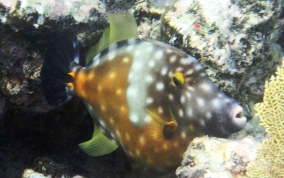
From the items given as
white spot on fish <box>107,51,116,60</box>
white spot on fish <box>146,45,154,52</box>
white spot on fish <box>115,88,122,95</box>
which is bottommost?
white spot on fish <box>115,88,122,95</box>

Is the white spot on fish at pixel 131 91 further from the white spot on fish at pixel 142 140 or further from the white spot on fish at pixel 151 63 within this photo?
the white spot on fish at pixel 142 140

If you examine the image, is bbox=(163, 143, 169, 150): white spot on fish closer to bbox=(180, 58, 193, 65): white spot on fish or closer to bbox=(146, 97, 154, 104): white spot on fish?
bbox=(146, 97, 154, 104): white spot on fish

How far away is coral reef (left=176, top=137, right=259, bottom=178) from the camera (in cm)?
206

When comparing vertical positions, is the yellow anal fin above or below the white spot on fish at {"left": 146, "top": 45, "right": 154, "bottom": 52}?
below

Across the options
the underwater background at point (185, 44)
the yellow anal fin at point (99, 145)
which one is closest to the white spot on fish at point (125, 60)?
the underwater background at point (185, 44)

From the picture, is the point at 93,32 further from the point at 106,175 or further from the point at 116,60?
the point at 106,175

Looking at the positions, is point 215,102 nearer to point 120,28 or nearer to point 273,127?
point 273,127

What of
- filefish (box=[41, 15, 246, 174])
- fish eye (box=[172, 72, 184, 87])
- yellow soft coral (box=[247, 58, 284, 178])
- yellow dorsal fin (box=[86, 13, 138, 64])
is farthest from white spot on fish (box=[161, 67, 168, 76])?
yellow soft coral (box=[247, 58, 284, 178])

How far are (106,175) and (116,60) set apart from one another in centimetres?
141

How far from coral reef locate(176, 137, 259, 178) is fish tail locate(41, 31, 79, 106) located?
1258 millimetres

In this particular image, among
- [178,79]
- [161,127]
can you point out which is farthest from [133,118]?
[178,79]

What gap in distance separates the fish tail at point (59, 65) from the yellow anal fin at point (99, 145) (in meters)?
0.46

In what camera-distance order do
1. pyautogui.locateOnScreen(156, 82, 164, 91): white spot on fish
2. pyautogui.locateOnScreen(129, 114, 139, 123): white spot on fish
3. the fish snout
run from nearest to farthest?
the fish snout → pyautogui.locateOnScreen(156, 82, 164, 91): white spot on fish → pyautogui.locateOnScreen(129, 114, 139, 123): white spot on fish

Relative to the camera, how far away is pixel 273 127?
2.17 meters
